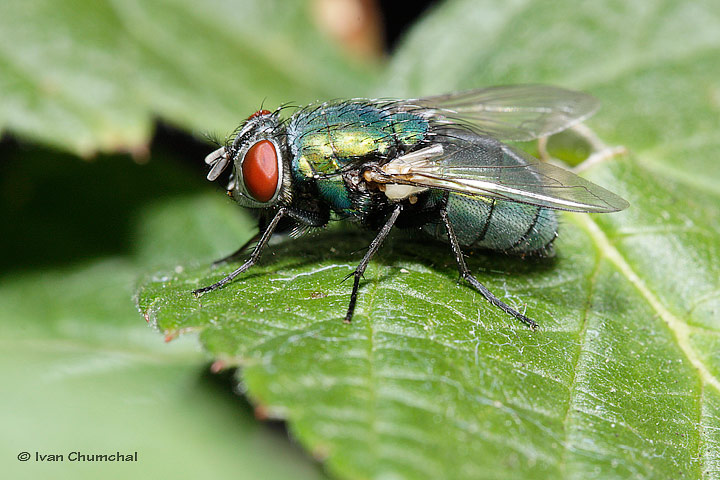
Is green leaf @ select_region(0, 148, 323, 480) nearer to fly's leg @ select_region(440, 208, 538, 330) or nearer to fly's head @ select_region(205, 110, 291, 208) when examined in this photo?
fly's head @ select_region(205, 110, 291, 208)

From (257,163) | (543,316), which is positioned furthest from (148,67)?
(543,316)

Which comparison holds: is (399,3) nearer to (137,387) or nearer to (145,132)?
(145,132)

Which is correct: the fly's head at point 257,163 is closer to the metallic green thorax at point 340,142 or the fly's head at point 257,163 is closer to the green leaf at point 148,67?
the metallic green thorax at point 340,142

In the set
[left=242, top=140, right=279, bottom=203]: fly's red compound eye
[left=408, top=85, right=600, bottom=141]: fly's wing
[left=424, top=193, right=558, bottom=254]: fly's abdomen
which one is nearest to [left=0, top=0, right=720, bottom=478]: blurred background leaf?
[left=424, top=193, right=558, bottom=254]: fly's abdomen

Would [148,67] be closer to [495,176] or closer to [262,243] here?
[262,243]

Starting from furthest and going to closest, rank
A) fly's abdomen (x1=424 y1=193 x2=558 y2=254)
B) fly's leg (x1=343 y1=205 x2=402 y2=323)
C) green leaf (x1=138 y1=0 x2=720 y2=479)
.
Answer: fly's abdomen (x1=424 y1=193 x2=558 y2=254), fly's leg (x1=343 y1=205 x2=402 y2=323), green leaf (x1=138 y1=0 x2=720 y2=479)

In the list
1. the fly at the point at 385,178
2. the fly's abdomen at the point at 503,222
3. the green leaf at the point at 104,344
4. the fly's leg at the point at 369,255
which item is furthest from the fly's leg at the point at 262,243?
the fly's abdomen at the point at 503,222

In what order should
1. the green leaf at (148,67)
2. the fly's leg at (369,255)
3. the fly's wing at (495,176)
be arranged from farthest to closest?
the green leaf at (148,67)
the fly's wing at (495,176)
the fly's leg at (369,255)
